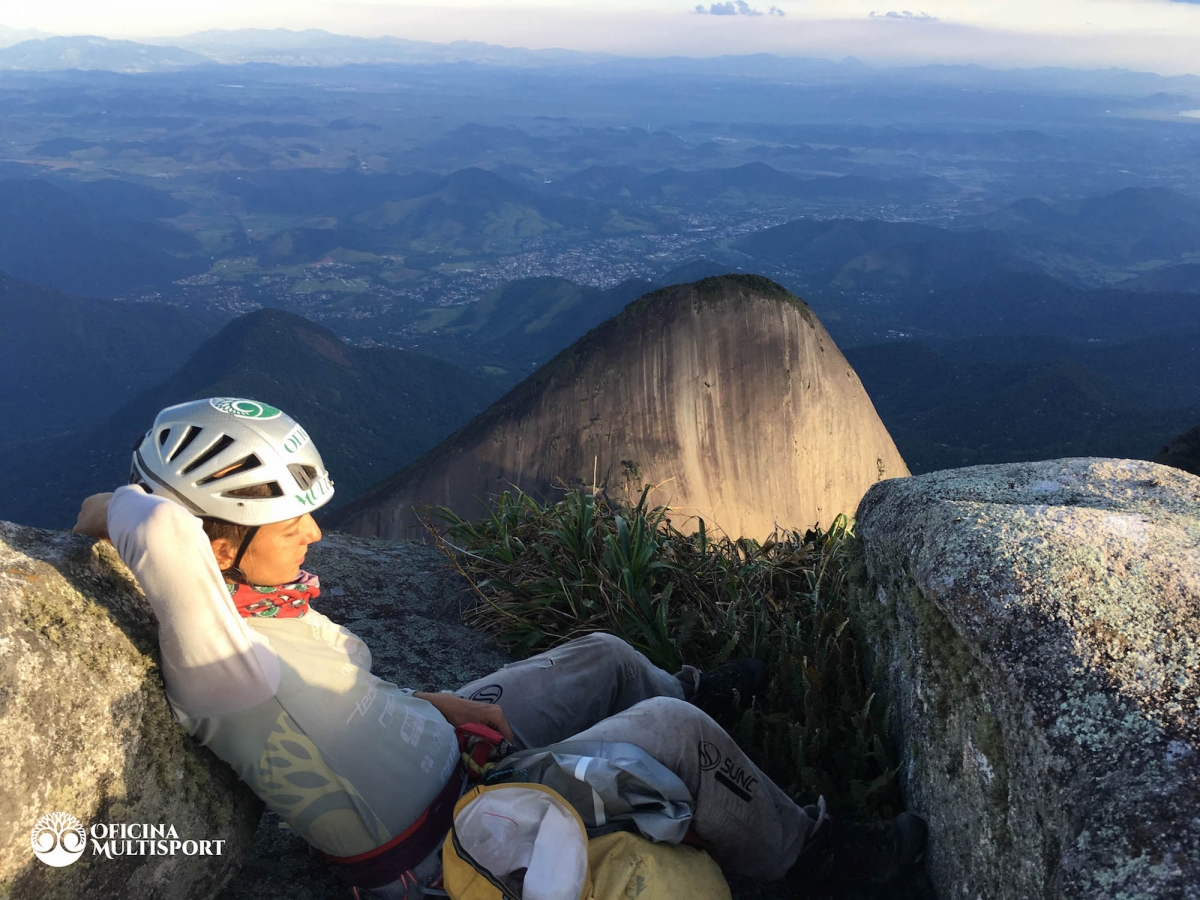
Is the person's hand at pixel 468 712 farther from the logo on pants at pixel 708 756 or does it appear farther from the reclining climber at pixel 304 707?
the logo on pants at pixel 708 756

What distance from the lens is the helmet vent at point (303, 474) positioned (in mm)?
3342

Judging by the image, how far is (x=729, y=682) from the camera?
4754mm

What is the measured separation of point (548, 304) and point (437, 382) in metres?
68.8

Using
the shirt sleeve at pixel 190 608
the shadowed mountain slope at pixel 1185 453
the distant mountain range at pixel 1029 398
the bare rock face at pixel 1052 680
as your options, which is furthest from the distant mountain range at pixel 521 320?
the shirt sleeve at pixel 190 608

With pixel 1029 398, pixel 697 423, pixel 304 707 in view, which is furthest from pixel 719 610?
pixel 1029 398

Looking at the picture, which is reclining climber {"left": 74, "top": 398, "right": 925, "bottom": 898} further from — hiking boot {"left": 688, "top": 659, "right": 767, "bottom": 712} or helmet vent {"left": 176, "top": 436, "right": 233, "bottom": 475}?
hiking boot {"left": 688, "top": 659, "right": 767, "bottom": 712}

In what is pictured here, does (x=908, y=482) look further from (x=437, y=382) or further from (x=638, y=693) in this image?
(x=437, y=382)

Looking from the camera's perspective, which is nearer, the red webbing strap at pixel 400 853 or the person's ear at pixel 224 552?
the red webbing strap at pixel 400 853

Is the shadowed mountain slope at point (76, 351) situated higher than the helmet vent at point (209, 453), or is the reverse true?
the helmet vent at point (209, 453)

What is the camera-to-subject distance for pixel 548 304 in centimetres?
17200

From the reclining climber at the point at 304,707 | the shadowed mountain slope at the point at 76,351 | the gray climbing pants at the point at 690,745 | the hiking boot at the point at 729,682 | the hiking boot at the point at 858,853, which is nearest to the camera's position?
the reclining climber at the point at 304,707

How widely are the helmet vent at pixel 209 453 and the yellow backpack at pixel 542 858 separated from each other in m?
1.59

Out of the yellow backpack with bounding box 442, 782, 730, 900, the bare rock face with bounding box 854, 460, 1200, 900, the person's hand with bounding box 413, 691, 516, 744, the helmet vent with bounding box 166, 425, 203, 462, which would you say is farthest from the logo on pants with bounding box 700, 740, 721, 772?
the helmet vent with bounding box 166, 425, 203, 462

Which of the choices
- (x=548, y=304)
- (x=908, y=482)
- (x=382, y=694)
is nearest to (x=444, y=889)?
(x=382, y=694)
